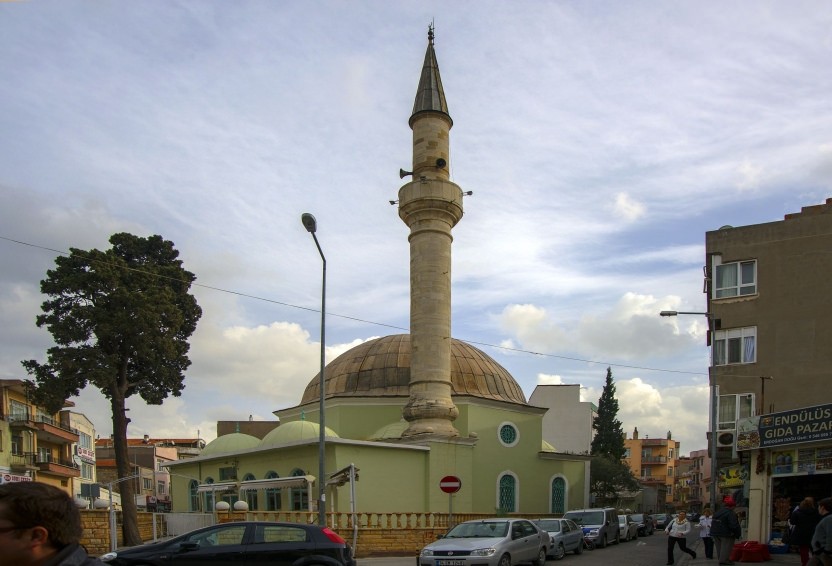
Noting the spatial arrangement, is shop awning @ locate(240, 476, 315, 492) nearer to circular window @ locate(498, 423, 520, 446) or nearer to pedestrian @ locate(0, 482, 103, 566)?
circular window @ locate(498, 423, 520, 446)

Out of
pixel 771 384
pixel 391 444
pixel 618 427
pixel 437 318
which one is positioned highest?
pixel 437 318

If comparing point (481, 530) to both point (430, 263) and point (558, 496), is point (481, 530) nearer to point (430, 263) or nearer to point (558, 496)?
point (430, 263)

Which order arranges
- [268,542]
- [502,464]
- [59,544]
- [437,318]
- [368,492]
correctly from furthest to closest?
[502,464] → [437,318] → [368,492] → [268,542] → [59,544]

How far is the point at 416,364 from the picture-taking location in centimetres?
3167

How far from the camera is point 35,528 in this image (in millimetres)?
2852

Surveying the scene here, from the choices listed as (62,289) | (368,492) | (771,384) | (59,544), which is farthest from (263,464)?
(59,544)

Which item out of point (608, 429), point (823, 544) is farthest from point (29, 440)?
point (608, 429)

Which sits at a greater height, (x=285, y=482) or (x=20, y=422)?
(x=20, y=422)

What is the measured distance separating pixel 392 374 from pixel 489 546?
73.7 ft

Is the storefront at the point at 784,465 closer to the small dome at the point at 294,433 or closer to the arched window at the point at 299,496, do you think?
the arched window at the point at 299,496

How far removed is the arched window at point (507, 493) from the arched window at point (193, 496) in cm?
1379

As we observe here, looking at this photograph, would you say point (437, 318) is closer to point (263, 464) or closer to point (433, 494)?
point (433, 494)

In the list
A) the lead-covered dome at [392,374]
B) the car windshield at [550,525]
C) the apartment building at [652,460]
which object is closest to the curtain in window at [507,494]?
the lead-covered dome at [392,374]

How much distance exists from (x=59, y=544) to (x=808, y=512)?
44.2 feet
